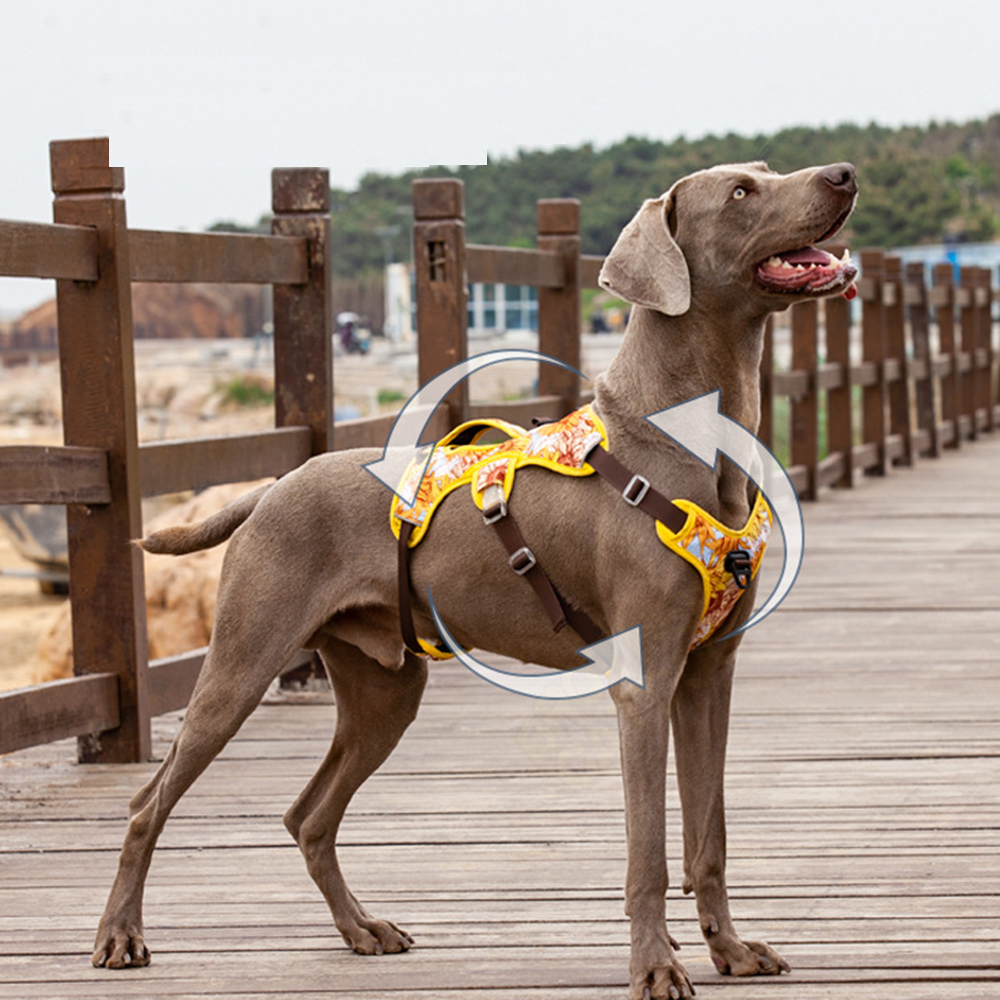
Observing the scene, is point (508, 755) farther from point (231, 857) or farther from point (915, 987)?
point (915, 987)

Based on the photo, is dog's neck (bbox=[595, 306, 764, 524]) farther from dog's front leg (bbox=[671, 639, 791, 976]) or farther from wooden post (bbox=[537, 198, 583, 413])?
wooden post (bbox=[537, 198, 583, 413])

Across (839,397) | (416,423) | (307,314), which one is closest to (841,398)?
(839,397)

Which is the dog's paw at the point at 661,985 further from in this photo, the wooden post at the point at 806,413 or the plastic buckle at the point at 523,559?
the wooden post at the point at 806,413

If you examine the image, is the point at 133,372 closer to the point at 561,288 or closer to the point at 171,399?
the point at 561,288

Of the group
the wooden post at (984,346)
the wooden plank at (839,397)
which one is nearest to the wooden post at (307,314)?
the wooden plank at (839,397)

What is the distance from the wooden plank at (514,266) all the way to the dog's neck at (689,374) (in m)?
3.10

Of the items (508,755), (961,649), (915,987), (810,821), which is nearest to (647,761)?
(915,987)

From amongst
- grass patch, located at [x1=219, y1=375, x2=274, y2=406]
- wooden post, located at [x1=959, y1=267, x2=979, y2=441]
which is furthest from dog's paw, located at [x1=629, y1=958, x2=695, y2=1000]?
grass patch, located at [x1=219, y1=375, x2=274, y2=406]

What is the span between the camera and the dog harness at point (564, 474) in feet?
7.87

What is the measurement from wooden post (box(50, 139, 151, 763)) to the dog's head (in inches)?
75.9

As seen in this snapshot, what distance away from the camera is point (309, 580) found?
2695mm

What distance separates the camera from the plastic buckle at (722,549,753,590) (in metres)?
2.41

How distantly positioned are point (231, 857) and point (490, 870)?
0.60 meters

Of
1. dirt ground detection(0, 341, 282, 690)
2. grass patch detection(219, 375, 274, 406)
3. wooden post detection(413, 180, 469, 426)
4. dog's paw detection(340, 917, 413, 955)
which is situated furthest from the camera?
grass patch detection(219, 375, 274, 406)
